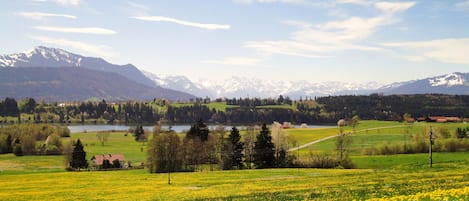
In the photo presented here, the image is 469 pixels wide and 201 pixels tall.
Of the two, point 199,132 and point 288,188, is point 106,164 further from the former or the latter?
point 288,188

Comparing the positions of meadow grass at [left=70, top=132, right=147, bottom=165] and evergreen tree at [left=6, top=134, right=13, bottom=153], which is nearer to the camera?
meadow grass at [left=70, top=132, right=147, bottom=165]

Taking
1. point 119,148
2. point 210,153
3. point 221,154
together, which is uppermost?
point 221,154

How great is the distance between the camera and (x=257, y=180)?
173 feet

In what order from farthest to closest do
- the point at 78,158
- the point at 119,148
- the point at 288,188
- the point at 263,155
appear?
the point at 119,148 → the point at 78,158 → the point at 263,155 → the point at 288,188

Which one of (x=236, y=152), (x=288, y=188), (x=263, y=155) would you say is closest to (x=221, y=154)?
(x=236, y=152)

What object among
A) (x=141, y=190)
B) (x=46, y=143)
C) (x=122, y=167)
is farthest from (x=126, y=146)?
(x=141, y=190)

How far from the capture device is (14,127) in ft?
590

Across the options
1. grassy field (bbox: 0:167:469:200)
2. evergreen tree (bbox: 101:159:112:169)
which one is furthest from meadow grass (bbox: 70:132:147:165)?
grassy field (bbox: 0:167:469:200)

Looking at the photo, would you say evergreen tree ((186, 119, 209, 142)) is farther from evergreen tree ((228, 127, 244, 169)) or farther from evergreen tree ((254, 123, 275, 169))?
evergreen tree ((254, 123, 275, 169))

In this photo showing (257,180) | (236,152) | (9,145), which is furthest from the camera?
(9,145)

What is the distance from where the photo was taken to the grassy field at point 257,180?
31297mm

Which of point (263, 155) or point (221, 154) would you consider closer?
point (263, 155)

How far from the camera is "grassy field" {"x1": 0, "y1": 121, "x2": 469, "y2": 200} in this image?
103 ft

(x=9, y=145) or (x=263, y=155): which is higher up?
(x=263, y=155)
